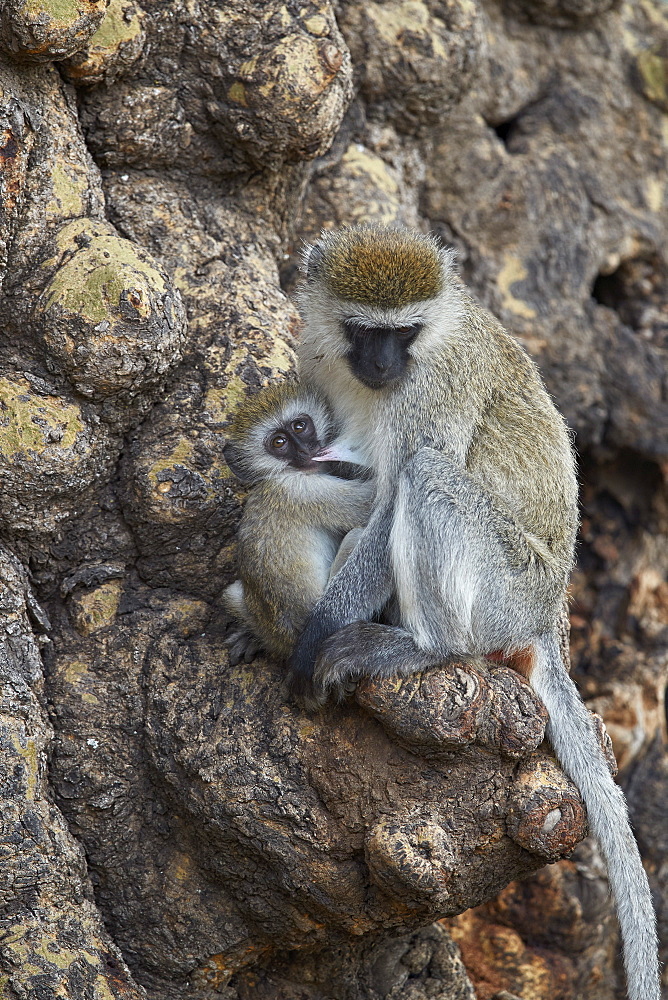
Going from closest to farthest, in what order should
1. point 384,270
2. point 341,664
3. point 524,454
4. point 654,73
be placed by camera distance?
point 341,664 → point 384,270 → point 524,454 → point 654,73

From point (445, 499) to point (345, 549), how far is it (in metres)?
0.46

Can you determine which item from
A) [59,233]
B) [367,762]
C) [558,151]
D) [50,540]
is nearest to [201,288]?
[59,233]

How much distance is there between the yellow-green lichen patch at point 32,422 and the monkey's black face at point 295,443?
0.77m

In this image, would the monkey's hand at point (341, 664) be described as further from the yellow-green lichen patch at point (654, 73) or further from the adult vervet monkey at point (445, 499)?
the yellow-green lichen patch at point (654, 73)

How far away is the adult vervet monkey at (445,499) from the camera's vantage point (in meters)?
3.81

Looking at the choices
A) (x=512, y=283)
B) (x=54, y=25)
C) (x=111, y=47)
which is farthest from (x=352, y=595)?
(x=512, y=283)

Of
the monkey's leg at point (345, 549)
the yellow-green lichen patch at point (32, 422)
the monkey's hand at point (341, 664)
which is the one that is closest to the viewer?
the monkey's hand at point (341, 664)

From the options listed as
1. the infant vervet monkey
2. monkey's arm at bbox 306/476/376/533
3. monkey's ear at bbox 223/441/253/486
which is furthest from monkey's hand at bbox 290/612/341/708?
monkey's ear at bbox 223/441/253/486

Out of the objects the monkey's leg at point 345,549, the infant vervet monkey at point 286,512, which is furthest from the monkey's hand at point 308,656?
the monkey's leg at point 345,549

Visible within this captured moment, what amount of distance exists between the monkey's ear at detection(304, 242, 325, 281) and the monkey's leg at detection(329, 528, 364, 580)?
1.06 meters

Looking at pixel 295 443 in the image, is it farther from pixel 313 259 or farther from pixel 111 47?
pixel 111 47

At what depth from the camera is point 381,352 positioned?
158 inches

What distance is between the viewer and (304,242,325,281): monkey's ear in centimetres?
430

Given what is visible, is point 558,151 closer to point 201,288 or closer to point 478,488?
point 201,288
